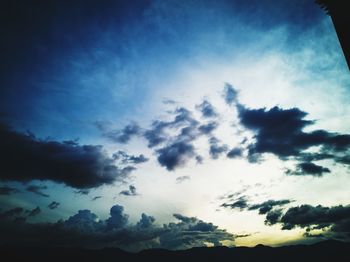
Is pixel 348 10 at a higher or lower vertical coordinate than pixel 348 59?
higher

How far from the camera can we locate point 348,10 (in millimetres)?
11344

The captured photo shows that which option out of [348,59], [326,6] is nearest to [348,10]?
[326,6]

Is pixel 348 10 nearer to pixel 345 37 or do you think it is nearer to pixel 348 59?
pixel 345 37

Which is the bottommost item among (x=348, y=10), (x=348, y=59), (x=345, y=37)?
(x=348, y=59)

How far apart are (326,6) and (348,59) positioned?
271cm

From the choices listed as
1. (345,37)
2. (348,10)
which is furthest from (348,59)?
(348,10)

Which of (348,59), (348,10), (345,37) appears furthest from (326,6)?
(348,59)

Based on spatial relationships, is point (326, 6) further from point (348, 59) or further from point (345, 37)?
point (348, 59)

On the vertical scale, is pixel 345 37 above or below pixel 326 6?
below

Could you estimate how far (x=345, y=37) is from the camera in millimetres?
11430

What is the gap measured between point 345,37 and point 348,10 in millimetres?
1152

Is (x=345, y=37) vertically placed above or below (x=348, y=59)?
above

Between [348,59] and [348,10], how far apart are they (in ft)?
7.21

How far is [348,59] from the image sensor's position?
1116 centimetres
